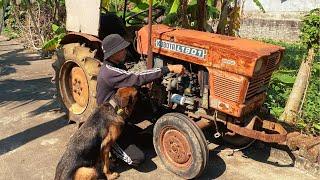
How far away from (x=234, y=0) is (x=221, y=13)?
328 mm

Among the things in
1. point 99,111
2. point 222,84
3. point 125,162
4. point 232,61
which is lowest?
point 125,162

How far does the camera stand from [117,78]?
4844 millimetres

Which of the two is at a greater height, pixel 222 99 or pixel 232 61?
pixel 232 61

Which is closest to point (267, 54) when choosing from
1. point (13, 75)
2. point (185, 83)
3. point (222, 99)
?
point (222, 99)

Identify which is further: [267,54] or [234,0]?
[234,0]

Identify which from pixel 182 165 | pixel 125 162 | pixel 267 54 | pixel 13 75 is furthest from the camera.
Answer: pixel 13 75

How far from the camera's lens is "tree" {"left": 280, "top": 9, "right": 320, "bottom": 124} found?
599 cm

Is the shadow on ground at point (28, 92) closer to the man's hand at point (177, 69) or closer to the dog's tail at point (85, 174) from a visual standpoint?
the dog's tail at point (85, 174)

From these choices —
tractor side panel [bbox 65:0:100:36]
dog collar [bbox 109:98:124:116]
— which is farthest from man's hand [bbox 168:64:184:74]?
tractor side panel [bbox 65:0:100:36]

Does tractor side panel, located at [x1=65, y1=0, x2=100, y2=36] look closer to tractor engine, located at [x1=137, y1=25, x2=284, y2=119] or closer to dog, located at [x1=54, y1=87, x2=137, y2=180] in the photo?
tractor engine, located at [x1=137, y1=25, x2=284, y2=119]

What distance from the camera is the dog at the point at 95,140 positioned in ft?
14.2

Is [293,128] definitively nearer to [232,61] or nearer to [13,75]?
[232,61]

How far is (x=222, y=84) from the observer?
15.3 feet

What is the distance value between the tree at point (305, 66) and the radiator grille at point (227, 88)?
1.78 m
